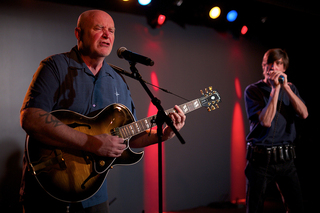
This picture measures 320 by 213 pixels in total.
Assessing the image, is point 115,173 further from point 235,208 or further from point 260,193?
point 235,208

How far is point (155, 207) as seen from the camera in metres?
3.54

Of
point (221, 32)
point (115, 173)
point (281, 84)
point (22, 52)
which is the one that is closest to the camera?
point (281, 84)

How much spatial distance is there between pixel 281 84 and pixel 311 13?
104 inches

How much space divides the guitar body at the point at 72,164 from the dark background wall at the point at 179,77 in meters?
1.78

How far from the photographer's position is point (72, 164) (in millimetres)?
1479

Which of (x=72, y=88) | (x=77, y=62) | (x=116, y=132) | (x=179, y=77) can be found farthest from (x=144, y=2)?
(x=116, y=132)

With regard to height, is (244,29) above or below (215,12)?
below

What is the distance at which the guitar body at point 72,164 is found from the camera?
1.40 meters

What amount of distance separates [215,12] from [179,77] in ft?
4.39

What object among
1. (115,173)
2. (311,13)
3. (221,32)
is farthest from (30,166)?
(311,13)

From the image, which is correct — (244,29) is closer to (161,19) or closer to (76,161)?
(161,19)

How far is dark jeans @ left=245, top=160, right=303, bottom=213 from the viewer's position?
7.35ft

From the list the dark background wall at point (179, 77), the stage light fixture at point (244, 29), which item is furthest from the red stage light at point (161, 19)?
the stage light fixture at point (244, 29)

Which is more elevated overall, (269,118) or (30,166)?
(269,118)
